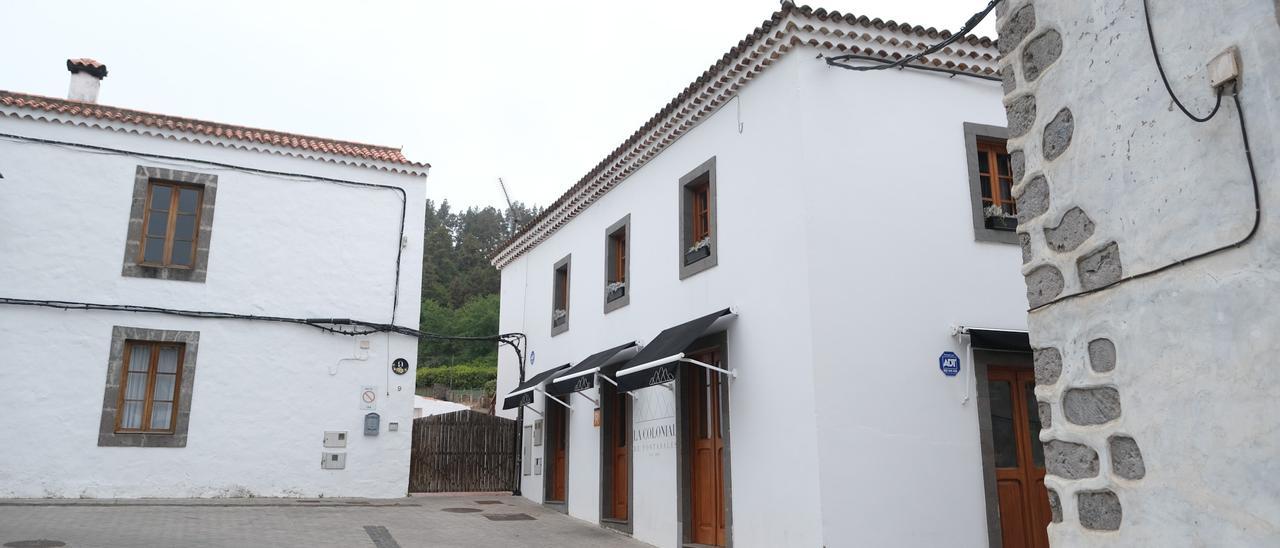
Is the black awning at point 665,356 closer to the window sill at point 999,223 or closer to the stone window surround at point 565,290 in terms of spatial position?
the window sill at point 999,223

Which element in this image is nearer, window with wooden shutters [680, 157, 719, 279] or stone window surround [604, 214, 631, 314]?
window with wooden shutters [680, 157, 719, 279]

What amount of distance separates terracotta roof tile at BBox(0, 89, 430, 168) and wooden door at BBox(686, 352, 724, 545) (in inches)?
266

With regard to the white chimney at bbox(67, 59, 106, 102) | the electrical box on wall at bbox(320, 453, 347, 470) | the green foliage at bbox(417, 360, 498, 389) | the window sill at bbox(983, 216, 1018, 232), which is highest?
the white chimney at bbox(67, 59, 106, 102)

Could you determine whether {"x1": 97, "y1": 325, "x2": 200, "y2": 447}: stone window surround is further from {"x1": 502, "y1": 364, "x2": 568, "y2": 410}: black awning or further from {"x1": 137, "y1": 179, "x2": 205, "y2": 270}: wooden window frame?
{"x1": 502, "y1": 364, "x2": 568, "y2": 410}: black awning

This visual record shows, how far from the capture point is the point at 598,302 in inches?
480

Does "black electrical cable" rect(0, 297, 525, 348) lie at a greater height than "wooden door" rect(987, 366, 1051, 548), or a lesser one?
greater

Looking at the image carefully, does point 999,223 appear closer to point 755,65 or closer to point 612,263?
point 755,65

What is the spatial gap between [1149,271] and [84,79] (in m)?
15.2

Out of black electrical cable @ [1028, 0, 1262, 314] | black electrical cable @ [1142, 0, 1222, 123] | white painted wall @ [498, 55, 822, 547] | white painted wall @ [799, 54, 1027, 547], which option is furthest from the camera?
white painted wall @ [498, 55, 822, 547]

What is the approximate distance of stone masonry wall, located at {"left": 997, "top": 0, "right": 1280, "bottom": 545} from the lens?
2598mm

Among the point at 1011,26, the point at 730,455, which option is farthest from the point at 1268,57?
the point at 730,455

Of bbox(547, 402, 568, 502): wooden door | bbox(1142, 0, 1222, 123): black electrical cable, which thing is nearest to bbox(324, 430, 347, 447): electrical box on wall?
bbox(547, 402, 568, 502): wooden door

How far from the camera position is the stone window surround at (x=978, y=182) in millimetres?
8258

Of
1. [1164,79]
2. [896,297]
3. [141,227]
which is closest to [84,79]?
[141,227]
